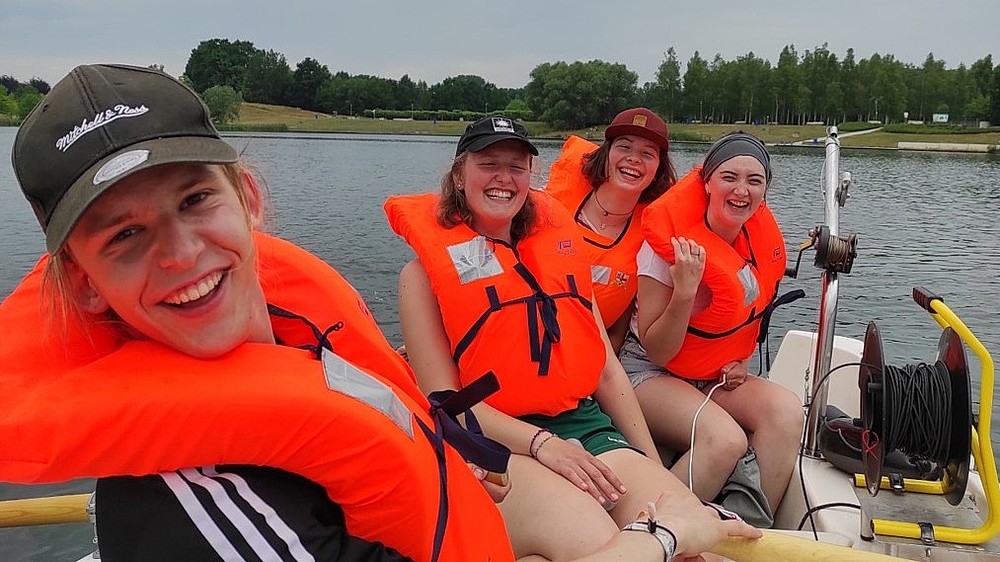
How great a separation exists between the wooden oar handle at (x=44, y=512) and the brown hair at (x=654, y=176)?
256cm

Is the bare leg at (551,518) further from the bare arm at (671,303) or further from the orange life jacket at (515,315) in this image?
the bare arm at (671,303)

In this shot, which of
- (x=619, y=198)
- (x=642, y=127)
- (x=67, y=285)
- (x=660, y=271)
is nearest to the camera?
(x=67, y=285)

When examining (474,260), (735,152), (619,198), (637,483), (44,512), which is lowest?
(44,512)

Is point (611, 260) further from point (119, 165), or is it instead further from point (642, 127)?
point (119, 165)

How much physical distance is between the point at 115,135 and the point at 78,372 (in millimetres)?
419

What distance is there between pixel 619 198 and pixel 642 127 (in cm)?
35

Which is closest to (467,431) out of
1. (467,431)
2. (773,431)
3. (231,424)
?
(467,431)

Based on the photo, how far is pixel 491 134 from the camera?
2678 mm

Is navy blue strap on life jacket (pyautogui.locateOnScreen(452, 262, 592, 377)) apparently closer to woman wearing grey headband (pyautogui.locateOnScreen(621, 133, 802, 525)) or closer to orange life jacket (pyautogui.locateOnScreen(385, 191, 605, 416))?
orange life jacket (pyautogui.locateOnScreen(385, 191, 605, 416))

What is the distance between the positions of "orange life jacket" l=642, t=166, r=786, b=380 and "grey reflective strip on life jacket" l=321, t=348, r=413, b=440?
6.13 feet

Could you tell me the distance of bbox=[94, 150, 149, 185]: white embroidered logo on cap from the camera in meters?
1.05

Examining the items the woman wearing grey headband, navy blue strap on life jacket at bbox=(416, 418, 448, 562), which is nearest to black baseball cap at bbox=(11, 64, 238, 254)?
navy blue strap on life jacket at bbox=(416, 418, 448, 562)

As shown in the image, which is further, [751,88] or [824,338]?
[751,88]

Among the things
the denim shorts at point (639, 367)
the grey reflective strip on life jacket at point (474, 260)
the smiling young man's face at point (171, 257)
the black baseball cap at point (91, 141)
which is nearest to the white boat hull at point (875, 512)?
the denim shorts at point (639, 367)
